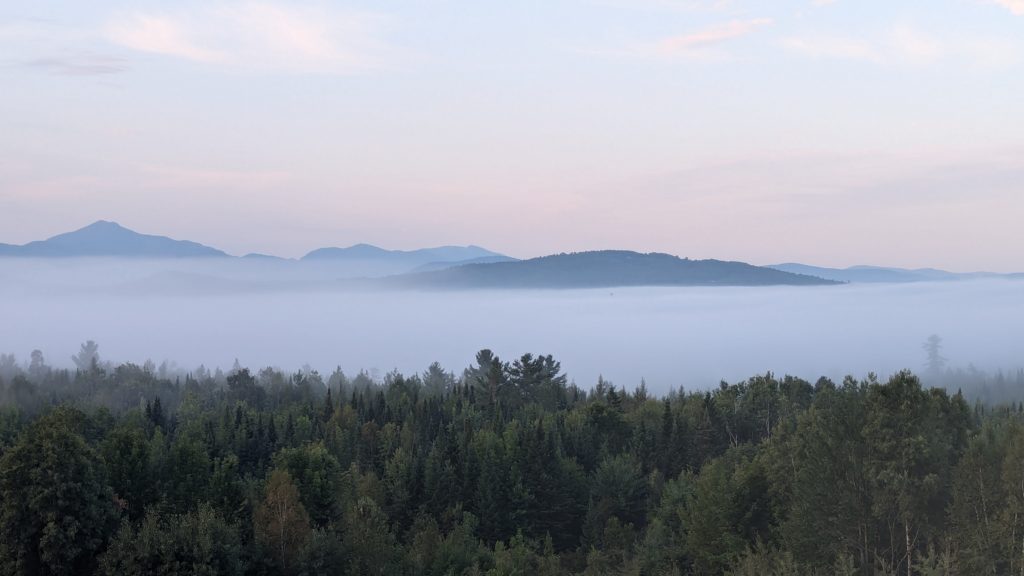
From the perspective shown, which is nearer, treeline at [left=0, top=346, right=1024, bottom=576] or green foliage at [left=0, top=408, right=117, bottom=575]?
treeline at [left=0, top=346, right=1024, bottom=576]

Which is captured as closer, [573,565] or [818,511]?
[818,511]

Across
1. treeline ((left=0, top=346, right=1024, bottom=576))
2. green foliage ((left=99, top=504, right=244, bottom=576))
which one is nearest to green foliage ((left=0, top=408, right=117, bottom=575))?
treeline ((left=0, top=346, right=1024, bottom=576))

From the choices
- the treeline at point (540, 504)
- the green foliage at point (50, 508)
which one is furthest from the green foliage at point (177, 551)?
the green foliage at point (50, 508)

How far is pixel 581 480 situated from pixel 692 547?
37564 millimetres

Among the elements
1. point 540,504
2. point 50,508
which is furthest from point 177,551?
point 540,504

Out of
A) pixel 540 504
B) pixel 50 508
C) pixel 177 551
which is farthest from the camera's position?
pixel 540 504

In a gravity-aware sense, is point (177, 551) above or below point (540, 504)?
above

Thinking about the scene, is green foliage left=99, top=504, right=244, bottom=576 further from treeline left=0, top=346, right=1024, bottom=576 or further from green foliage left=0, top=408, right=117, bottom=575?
green foliage left=0, top=408, right=117, bottom=575

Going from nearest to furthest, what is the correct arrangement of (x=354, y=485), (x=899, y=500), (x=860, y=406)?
(x=899, y=500) < (x=860, y=406) < (x=354, y=485)

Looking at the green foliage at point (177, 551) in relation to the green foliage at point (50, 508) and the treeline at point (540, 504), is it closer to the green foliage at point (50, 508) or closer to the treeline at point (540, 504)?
the treeline at point (540, 504)

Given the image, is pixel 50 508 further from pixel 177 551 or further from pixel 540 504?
pixel 540 504

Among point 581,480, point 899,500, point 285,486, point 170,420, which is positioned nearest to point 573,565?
point 581,480

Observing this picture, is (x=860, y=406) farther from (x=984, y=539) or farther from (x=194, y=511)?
(x=194, y=511)

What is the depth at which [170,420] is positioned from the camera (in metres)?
153
